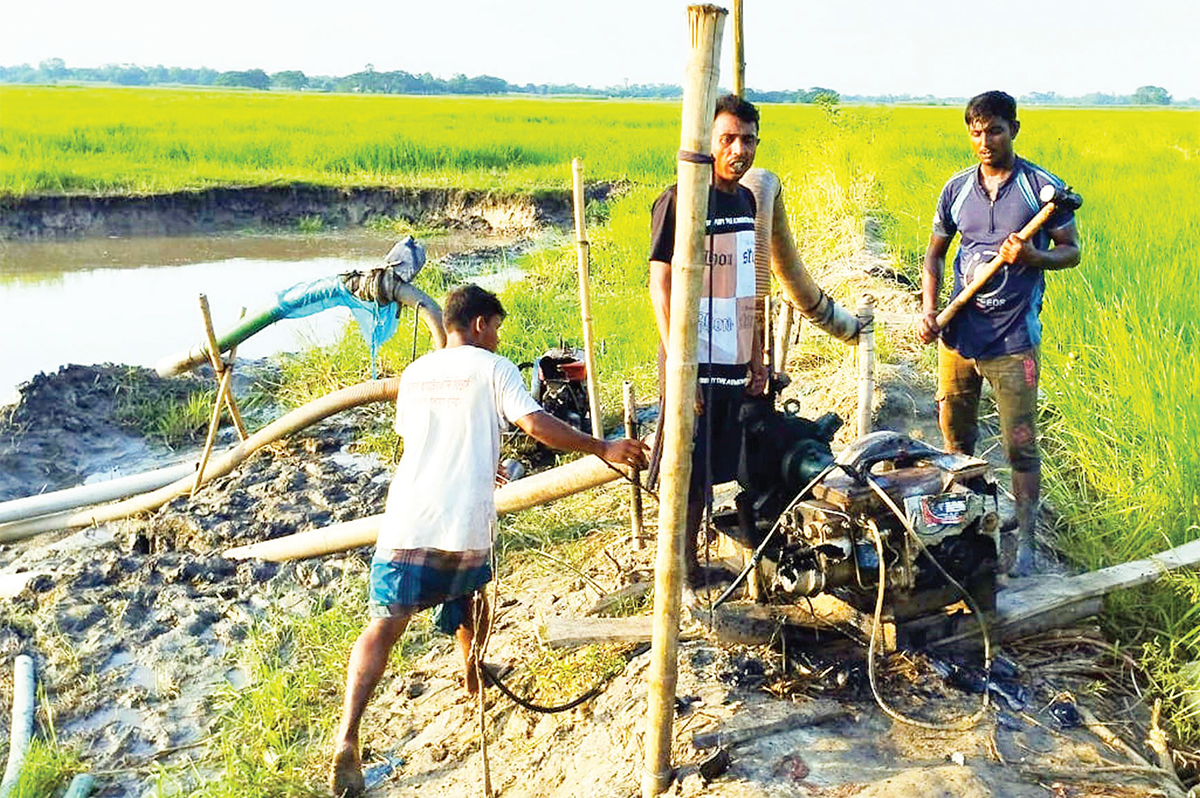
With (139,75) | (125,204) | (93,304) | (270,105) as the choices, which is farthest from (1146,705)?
(139,75)

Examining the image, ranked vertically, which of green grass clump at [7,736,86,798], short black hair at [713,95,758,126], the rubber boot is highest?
short black hair at [713,95,758,126]

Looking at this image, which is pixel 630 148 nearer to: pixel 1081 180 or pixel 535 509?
pixel 1081 180

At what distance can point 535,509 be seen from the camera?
14.6 ft

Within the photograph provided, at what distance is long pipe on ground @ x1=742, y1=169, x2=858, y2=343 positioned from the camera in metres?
2.82

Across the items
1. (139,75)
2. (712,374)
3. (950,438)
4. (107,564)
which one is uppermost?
(139,75)

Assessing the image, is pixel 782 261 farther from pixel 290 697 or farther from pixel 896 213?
pixel 896 213

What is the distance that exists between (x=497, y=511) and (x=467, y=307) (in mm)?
1187

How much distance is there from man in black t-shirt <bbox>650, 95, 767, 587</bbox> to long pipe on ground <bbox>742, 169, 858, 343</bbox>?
83 millimetres

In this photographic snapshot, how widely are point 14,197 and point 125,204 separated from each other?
142 cm

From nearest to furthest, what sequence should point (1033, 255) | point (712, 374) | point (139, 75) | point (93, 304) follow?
point (712, 374) → point (1033, 255) → point (93, 304) → point (139, 75)

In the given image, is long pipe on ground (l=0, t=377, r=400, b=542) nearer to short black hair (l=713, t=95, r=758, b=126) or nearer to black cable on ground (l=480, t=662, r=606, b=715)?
black cable on ground (l=480, t=662, r=606, b=715)

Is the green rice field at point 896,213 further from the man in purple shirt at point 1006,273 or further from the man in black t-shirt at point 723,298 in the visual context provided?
the man in black t-shirt at point 723,298

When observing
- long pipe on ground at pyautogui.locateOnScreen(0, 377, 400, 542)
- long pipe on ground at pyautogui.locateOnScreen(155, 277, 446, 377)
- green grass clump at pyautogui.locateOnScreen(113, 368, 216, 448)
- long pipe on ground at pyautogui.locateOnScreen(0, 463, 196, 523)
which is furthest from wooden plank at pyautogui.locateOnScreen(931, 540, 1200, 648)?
green grass clump at pyautogui.locateOnScreen(113, 368, 216, 448)

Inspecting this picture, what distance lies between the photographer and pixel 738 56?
3.20m
